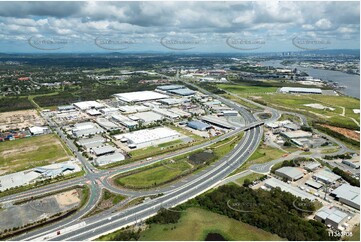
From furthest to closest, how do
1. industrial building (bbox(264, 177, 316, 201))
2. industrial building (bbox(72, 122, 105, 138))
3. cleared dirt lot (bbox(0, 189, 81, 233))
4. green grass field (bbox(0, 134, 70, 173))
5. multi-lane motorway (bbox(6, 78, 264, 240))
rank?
industrial building (bbox(72, 122, 105, 138)) < green grass field (bbox(0, 134, 70, 173)) < industrial building (bbox(264, 177, 316, 201)) < cleared dirt lot (bbox(0, 189, 81, 233)) < multi-lane motorway (bbox(6, 78, 264, 240))

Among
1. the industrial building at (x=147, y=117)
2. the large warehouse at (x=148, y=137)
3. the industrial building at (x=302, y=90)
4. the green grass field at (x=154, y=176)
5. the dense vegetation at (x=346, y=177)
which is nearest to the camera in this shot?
the dense vegetation at (x=346, y=177)

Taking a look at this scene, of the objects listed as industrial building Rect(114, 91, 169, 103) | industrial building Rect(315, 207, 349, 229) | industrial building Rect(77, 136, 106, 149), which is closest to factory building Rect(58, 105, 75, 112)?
industrial building Rect(114, 91, 169, 103)

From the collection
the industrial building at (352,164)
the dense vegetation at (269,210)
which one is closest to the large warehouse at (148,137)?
the dense vegetation at (269,210)

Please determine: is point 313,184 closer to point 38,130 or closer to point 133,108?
point 38,130

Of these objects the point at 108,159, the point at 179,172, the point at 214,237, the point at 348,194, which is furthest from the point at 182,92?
the point at 214,237

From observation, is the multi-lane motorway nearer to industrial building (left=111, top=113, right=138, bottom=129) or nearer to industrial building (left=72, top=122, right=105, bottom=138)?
industrial building (left=72, top=122, right=105, bottom=138)

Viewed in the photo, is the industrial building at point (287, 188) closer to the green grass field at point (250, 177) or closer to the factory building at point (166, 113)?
the green grass field at point (250, 177)
